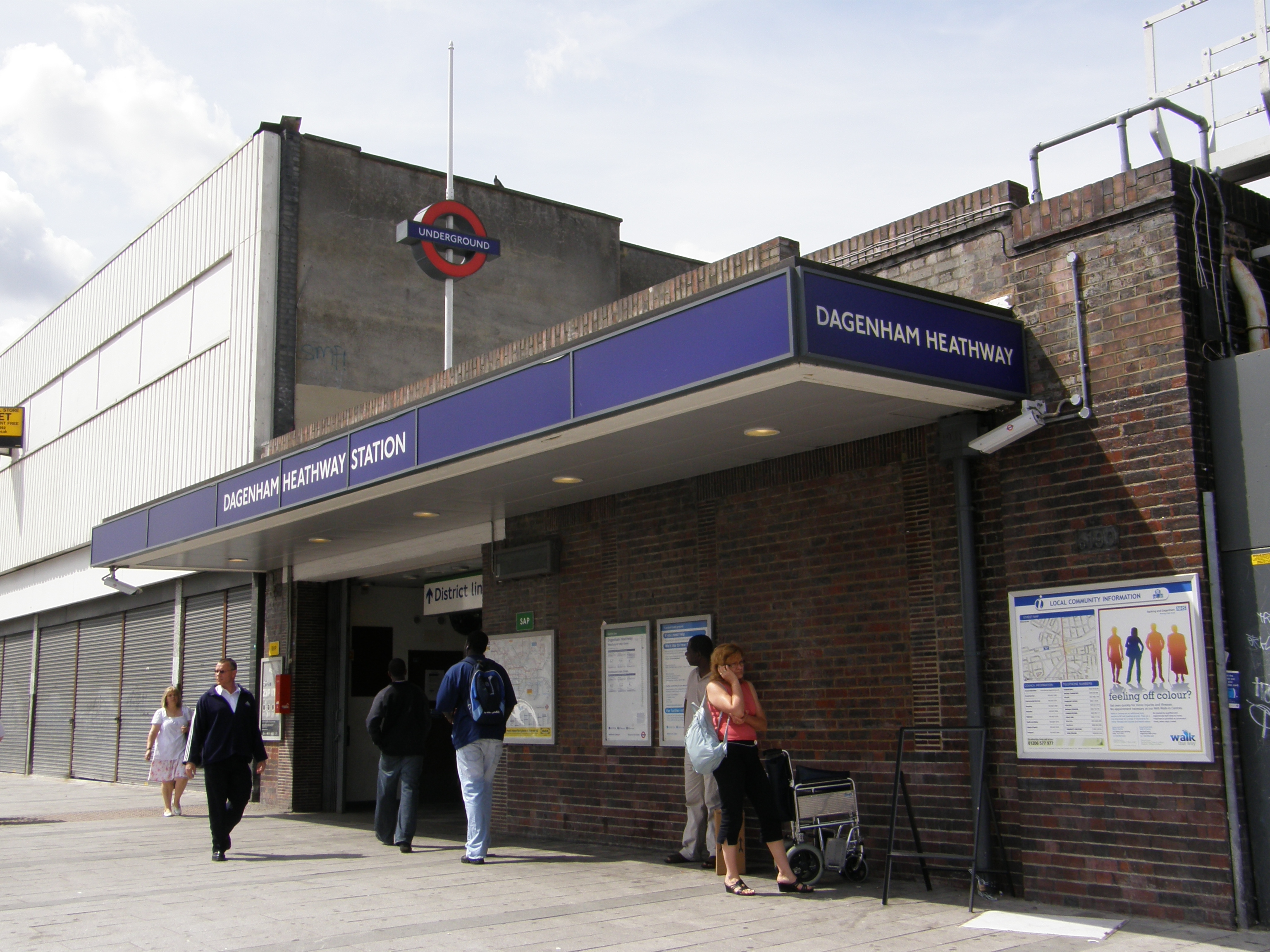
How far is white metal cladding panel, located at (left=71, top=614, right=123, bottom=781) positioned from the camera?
2133 cm

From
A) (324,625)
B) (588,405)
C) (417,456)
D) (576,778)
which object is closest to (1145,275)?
(588,405)

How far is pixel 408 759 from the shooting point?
10812 mm

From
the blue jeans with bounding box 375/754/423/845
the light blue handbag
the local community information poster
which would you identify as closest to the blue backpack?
the blue jeans with bounding box 375/754/423/845

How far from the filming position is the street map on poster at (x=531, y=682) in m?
11.7

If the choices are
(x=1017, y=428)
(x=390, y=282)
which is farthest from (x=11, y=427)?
(x=1017, y=428)

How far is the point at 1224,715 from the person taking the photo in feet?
21.8

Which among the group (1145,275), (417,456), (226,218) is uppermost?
(226,218)

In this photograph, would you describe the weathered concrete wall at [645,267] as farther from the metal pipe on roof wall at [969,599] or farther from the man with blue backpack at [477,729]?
the metal pipe on roof wall at [969,599]

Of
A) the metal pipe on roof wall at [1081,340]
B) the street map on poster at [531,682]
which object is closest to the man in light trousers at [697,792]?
the street map on poster at [531,682]

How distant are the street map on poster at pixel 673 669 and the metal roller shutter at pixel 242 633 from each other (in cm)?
839

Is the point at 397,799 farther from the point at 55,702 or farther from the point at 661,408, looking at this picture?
the point at 55,702

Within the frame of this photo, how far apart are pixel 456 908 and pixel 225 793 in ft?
11.8

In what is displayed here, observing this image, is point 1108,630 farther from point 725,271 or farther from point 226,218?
point 226,218

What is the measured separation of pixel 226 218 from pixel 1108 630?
1596cm
